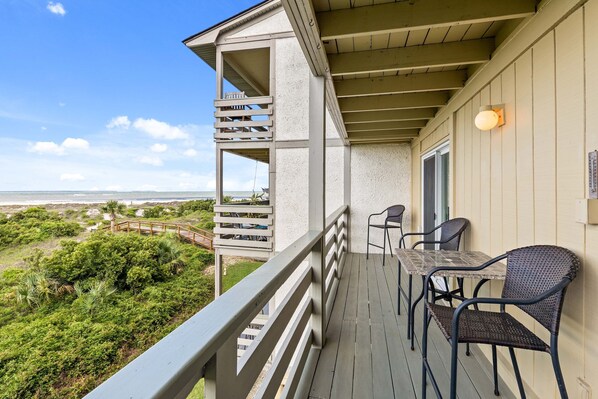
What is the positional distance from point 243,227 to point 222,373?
17.6 ft

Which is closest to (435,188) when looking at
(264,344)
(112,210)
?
(264,344)

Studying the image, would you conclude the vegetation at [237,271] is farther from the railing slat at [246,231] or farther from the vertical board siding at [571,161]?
the vertical board siding at [571,161]

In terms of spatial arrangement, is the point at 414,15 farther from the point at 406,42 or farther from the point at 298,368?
the point at 298,368

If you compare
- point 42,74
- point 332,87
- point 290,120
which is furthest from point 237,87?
point 42,74

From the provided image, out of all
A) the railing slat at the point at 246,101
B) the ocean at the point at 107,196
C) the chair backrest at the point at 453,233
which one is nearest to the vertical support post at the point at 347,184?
the railing slat at the point at 246,101

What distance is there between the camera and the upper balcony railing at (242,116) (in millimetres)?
5625

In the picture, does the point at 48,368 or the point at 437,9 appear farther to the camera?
the point at 48,368

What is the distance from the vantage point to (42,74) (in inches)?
601

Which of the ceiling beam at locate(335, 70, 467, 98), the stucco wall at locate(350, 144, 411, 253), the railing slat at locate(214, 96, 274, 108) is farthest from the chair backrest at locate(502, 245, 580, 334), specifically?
the railing slat at locate(214, 96, 274, 108)

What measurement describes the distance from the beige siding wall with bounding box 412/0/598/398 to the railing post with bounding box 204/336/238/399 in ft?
4.52

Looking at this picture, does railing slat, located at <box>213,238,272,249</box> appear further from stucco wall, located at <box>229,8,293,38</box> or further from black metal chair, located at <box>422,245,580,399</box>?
black metal chair, located at <box>422,245,580,399</box>

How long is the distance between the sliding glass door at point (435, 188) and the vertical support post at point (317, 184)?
5.69ft

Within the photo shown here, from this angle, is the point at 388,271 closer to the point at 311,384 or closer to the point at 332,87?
the point at 311,384

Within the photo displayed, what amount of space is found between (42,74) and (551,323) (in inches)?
893
